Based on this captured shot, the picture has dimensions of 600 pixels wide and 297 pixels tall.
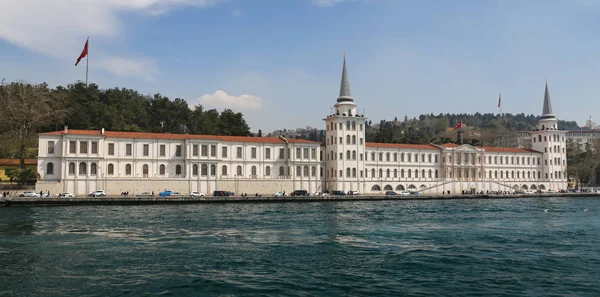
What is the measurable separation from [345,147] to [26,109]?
4279 cm

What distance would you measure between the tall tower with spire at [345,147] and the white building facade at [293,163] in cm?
15

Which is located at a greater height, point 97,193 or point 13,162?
point 13,162

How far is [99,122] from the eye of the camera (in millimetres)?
77688

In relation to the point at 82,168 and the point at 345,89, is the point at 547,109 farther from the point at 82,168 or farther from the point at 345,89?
the point at 82,168

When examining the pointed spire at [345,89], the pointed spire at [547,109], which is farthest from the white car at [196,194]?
the pointed spire at [547,109]

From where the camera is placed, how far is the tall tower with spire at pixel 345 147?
7506 centimetres

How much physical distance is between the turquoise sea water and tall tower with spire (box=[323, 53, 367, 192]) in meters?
36.1

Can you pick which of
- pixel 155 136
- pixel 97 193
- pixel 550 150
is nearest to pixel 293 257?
pixel 97 193

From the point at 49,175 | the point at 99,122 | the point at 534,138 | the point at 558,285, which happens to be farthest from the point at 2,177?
the point at 534,138

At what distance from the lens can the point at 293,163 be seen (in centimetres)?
7238

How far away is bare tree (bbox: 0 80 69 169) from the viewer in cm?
6631

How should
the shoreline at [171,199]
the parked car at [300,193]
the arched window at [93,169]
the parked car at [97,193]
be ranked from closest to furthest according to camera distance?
1. the shoreline at [171,199]
2. the parked car at [97,193]
3. the arched window at [93,169]
4. the parked car at [300,193]

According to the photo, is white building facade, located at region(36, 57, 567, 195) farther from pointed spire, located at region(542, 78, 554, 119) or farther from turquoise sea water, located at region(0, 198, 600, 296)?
turquoise sea water, located at region(0, 198, 600, 296)

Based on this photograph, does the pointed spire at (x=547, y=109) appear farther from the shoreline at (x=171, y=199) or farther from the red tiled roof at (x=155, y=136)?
the red tiled roof at (x=155, y=136)
